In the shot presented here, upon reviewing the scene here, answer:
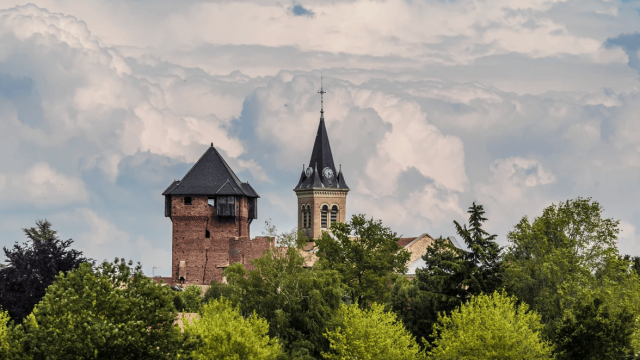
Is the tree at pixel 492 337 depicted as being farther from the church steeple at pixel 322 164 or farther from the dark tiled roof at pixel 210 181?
the church steeple at pixel 322 164

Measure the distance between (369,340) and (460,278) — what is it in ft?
26.2

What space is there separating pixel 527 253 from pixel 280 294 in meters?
16.9

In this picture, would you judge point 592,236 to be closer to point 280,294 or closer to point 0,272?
point 280,294

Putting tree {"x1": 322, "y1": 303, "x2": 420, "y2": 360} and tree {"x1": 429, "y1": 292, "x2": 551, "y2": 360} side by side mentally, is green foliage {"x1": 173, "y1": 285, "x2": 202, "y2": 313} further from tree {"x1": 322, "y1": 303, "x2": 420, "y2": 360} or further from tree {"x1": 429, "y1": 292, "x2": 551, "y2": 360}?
tree {"x1": 429, "y1": 292, "x2": 551, "y2": 360}

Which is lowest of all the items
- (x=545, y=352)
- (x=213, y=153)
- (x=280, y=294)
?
(x=545, y=352)

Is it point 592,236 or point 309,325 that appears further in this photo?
point 592,236

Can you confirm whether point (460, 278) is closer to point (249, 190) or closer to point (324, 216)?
point (249, 190)

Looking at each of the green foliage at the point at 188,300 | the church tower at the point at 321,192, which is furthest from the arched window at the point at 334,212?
the green foliage at the point at 188,300

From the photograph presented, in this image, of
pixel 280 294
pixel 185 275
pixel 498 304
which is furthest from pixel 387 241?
pixel 185 275

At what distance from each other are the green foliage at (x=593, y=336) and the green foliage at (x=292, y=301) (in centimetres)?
1202

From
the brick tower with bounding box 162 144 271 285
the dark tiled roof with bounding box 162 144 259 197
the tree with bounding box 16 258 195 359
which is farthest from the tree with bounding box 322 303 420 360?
the dark tiled roof with bounding box 162 144 259 197

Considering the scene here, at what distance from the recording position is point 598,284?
6044 cm

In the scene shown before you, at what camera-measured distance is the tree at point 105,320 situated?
39781 millimetres

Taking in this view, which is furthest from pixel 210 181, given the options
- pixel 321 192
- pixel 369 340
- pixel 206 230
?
pixel 369 340
